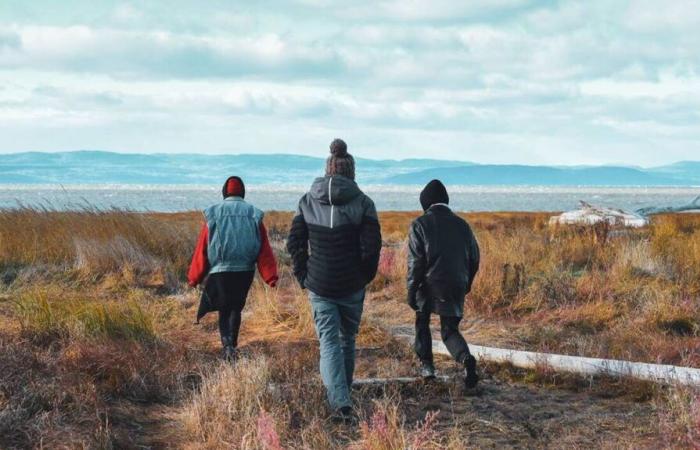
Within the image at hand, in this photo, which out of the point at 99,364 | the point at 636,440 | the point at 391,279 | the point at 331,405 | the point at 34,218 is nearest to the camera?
the point at 636,440

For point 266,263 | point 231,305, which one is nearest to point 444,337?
point 266,263

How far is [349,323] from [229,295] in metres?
2.07

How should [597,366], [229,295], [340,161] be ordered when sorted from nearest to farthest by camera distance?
[340,161], [597,366], [229,295]

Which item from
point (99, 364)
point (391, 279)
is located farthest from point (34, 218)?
point (99, 364)

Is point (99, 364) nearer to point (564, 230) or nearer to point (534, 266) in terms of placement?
point (534, 266)

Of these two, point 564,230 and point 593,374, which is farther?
point 564,230

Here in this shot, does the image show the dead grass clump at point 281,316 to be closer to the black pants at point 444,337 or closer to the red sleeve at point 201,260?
the red sleeve at point 201,260

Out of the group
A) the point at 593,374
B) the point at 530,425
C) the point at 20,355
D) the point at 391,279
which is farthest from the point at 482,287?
the point at 20,355

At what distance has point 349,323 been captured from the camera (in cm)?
631

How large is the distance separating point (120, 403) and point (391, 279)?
7.10 metres

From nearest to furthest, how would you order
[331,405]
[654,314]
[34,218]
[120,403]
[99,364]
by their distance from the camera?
[331,405] → [120,403] → [99,364] → [654,314] → [34,218]

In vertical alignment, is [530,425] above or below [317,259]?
below

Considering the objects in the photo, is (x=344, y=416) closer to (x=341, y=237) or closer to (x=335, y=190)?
(x=341, y=237)

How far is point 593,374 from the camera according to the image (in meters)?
7.45
